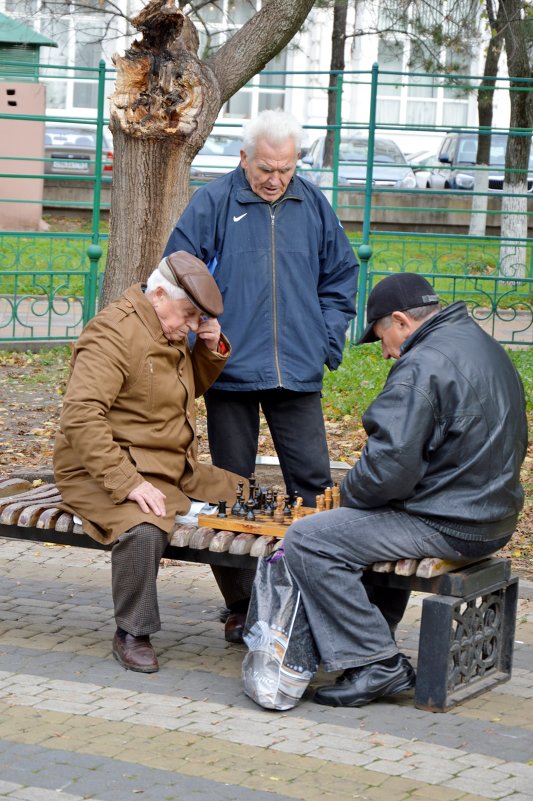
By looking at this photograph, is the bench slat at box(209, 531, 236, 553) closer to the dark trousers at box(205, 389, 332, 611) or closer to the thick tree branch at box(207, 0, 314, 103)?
the dark trousers at box(205, 389, 332, 611)

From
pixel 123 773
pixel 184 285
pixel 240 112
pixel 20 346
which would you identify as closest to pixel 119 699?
pixel 123 773

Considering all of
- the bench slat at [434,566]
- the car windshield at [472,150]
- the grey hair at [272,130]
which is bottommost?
the bench slat at [434,566]

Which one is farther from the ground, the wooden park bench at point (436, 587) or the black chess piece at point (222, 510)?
the black chess piece at point (222, 510)

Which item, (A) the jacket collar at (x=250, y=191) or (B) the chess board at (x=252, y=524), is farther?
(A) the jacket collar at (x=250, y=191)

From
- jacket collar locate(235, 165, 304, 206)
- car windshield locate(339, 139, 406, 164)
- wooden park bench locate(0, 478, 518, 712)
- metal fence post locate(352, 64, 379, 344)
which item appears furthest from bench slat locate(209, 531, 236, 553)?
car windshield locate(339, 139, 406, 164)

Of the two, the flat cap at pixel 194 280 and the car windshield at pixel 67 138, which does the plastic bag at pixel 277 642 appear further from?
the car windshield at pixel 67 138

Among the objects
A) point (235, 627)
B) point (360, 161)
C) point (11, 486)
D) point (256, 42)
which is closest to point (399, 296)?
point (235, 627)

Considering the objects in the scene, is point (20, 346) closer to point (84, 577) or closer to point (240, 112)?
point (84, 577)

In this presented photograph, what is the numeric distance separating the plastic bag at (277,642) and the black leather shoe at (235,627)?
2.03 ft

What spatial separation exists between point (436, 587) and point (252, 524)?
2.30 feet

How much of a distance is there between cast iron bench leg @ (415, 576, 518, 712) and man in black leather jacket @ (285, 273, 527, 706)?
0.45 feet

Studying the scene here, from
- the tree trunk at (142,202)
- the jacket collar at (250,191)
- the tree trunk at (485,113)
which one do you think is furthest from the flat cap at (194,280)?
the tree trunk at (485,113)

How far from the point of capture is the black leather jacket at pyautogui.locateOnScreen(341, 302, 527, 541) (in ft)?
13.8

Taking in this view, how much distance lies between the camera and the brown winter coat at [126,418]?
457 centimetres
